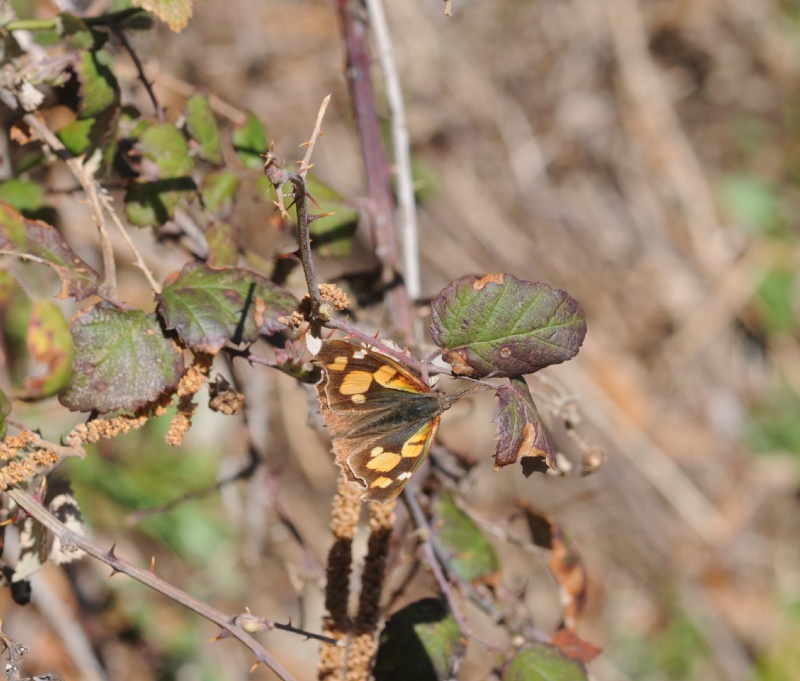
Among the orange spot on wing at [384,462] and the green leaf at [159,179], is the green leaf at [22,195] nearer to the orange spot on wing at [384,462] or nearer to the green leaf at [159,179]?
the green leaf at [159,179]

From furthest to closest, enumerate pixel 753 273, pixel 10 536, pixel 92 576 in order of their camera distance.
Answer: pixel 753 273 → pixel 92 576 → pixel 10 536

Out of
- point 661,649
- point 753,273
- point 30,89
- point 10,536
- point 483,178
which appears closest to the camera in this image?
point 30,89

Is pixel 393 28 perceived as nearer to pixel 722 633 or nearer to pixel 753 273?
pixel 753 273

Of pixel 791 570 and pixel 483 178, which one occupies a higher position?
pixel 483 178

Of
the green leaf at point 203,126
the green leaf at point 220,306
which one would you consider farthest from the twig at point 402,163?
the green leaf at point 220,306

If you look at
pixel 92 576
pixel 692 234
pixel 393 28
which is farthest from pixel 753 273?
pixel 92 576

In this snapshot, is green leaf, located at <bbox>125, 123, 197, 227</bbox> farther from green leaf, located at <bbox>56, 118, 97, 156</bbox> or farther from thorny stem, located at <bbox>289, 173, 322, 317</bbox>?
thorny stem, located at <bbox>289, 173, 322, 317</bbox>

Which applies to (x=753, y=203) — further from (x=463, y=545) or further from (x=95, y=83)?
(x=95, y=83)
